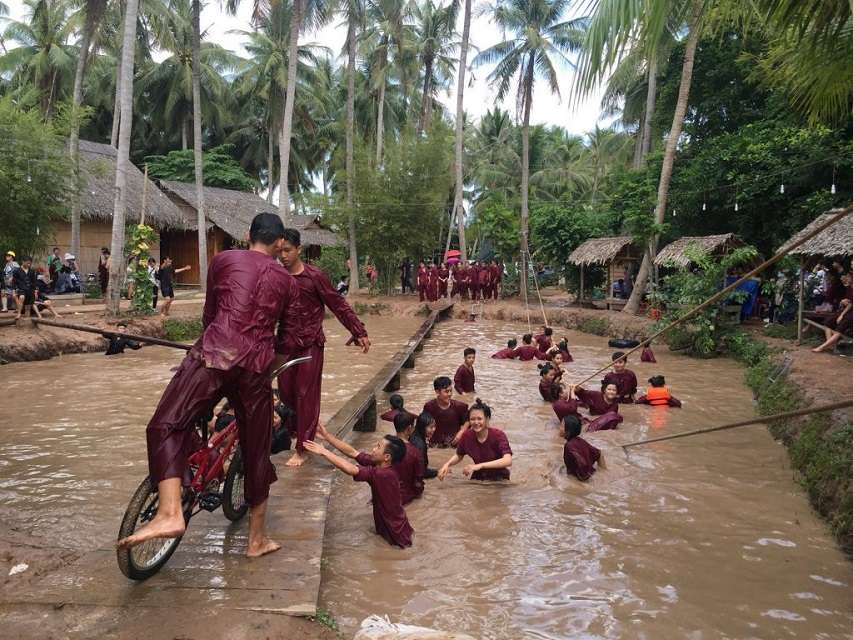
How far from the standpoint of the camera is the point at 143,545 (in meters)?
3.26

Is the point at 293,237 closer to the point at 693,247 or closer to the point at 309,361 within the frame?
the point at 309,361

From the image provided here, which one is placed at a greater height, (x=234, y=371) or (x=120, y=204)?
(x=120, y=204)

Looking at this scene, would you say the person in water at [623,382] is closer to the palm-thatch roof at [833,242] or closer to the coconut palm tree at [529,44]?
the palm-thatch roof at [833,242]

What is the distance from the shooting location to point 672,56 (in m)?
21.7

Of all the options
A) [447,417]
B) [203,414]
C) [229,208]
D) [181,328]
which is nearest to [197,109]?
[229,208]

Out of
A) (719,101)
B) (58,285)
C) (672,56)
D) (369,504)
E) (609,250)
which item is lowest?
(369,504)

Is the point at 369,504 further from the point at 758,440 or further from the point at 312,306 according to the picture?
the point at 758,440

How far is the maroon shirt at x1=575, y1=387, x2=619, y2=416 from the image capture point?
8617 mm

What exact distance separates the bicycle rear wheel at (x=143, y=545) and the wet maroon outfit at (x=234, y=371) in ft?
1.01

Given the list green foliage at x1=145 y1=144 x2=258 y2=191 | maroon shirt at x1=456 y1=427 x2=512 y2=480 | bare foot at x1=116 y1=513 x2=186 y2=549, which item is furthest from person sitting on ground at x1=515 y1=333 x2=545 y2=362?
green foliage at x1=145 y1=144 x2=258 y2=191

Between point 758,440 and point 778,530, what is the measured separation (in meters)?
2.91

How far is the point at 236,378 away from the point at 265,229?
875mm

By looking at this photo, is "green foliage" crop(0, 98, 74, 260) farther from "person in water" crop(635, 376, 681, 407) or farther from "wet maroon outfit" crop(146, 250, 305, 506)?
"person in water" crop(635, 376, 681, 407)

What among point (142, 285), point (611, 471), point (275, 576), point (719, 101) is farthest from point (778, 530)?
point (719, 101)
